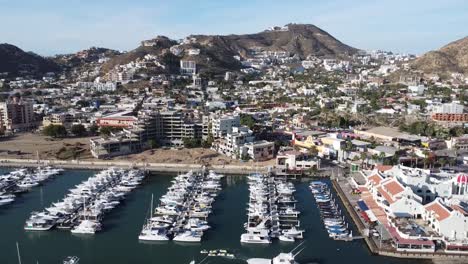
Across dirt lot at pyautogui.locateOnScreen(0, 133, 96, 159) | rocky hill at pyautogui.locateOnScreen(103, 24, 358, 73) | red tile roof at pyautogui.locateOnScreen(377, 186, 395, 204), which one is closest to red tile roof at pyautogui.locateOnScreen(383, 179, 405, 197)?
red tile roof at pyautogui.locateOnScreen(377, 186, 395, 204)

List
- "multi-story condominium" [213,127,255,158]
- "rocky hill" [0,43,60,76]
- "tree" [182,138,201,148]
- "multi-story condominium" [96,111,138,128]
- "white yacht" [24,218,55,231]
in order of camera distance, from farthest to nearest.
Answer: "rocky hill" [0,43,60,76] < "multi-story condominium" [96,111,138,128] < "tree" [182,138,201,148] < "multi-story condominium" [213,127,255,158] < "white yacht" [24,218,55,231]

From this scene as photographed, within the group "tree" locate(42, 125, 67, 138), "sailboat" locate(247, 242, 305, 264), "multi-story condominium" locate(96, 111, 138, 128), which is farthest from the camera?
"multi-story condominium" locate(96, 111, 138, 128)

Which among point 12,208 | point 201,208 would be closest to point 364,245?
point 201,208

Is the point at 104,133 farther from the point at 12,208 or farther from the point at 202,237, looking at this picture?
the point at 202,237

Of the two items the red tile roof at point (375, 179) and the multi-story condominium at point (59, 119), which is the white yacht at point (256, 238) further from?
the multi-story condominium at point (59, 119)

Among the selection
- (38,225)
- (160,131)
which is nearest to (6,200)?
(38,225)

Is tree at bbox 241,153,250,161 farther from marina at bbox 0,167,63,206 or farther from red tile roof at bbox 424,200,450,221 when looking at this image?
red tile roof at bbox 424,200,450,221

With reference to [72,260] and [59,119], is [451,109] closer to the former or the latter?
[59,119]
